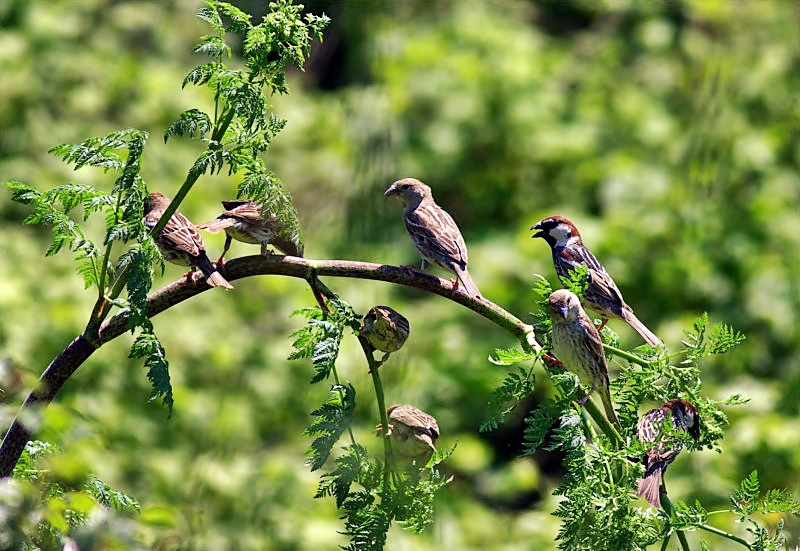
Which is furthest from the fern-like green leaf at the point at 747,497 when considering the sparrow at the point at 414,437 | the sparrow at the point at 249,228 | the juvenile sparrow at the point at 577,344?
the sparrow at the point at 249,228

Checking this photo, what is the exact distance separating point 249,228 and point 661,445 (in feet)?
2.84

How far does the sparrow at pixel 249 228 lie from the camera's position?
1830 millimetres

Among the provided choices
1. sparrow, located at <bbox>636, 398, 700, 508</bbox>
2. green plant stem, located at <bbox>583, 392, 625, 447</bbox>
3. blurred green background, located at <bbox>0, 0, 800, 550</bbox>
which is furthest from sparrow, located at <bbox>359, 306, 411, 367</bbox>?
blurred green background, located at <bbox>0, 0, 800, 550</bbox>

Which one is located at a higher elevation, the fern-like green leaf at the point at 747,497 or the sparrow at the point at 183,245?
the sparrow at the point at 183,245

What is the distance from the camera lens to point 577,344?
1.76m

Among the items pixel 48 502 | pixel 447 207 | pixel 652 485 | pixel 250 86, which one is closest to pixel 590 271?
pixel 652 485

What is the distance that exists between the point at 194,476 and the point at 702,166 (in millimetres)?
2774

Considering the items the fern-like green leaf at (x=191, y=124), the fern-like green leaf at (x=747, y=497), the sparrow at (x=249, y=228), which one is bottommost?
the fern-like green leaf at (x=747, y=497)

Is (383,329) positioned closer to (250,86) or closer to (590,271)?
(250,86)

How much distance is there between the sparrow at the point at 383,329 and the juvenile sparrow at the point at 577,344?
0.27 m

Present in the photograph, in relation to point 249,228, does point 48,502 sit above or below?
below

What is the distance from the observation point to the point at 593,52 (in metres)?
5.82

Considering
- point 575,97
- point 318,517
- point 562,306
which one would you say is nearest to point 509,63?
point 575,97

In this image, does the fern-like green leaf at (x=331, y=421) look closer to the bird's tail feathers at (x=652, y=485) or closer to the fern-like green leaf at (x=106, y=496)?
the fern-like green leaf at (x=106, y=496)
